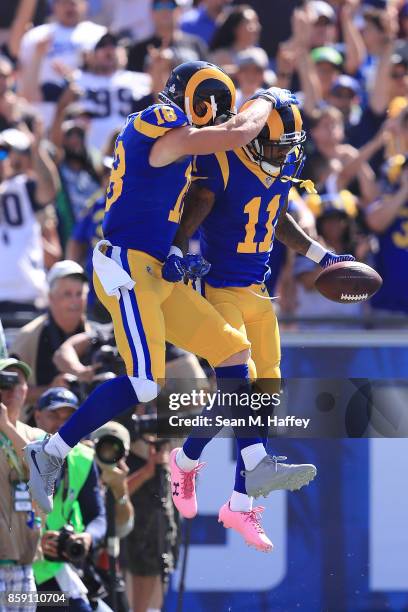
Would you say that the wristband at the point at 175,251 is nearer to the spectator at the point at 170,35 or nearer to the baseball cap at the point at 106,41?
the baseball cap at the point at 106,41

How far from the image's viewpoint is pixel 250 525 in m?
7.59

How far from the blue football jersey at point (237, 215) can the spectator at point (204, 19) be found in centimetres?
554

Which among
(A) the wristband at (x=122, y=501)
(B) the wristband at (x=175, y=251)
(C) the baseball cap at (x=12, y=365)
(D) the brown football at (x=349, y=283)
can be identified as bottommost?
(A) the wristband at (x=122, y=501)

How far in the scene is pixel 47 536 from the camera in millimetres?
8320

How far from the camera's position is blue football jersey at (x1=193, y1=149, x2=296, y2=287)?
7453 mm

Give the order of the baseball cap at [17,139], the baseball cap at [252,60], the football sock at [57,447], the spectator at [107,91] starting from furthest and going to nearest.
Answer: the spectator at [107,91], the baseball cap at [252,60], the baseball cap at [17,139], the football sock at [57,447]

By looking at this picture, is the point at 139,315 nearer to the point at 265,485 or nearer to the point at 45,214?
the point at 265,485

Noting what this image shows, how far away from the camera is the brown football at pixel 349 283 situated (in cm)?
747

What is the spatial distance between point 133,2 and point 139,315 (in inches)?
268

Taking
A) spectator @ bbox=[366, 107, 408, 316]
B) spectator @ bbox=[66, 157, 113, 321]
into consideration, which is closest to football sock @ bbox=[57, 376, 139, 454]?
spectator @ bbox=[66, 157, 113, 321]

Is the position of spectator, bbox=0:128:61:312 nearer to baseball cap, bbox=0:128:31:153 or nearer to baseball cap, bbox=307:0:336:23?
baseball cap, bbox=0:128:31:153

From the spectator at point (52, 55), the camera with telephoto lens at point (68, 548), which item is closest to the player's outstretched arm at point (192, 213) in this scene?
the camera with telephoto lens at point (68, 548)

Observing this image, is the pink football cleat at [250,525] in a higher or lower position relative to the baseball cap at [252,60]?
lower

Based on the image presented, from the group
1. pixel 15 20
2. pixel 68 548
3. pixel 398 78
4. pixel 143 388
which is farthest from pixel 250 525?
pixel 15 20
